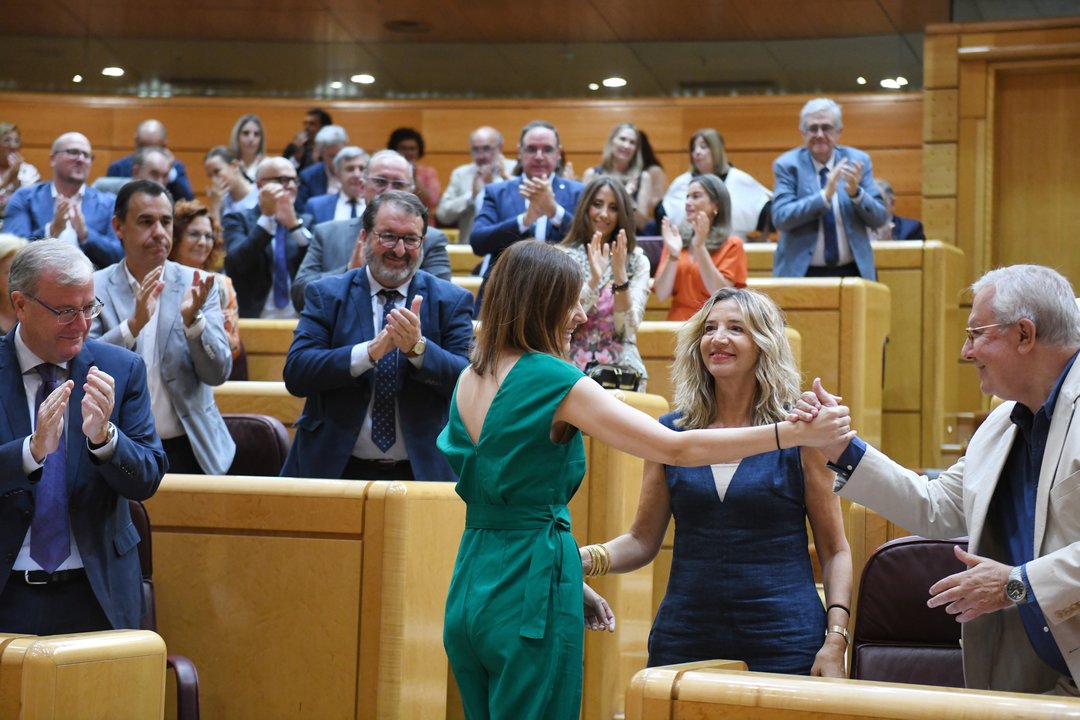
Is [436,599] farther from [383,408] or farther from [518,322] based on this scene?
[518,322]

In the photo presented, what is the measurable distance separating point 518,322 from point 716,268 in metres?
2.74

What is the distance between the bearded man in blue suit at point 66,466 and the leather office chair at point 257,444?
1024 mm

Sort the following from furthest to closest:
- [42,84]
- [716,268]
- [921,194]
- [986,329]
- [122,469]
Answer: [42,84]
[921,194]
[716,268]
[122,469]
[986,329]

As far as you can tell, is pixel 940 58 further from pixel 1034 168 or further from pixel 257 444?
pixel 257 444

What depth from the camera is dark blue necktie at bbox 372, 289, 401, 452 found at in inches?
126

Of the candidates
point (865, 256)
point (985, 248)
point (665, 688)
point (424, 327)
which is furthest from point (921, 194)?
point (665, 688)

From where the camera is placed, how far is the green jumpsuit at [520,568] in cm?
211

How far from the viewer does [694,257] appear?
4.84 meters

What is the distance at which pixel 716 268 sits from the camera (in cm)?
484

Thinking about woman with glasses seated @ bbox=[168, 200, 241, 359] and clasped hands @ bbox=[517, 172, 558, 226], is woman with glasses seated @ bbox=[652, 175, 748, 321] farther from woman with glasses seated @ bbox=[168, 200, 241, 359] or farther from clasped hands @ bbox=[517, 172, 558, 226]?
woman with glasses seated @ bbox=[168, 200, 241, 359]

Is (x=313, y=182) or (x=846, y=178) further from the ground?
(x=313, y=182)

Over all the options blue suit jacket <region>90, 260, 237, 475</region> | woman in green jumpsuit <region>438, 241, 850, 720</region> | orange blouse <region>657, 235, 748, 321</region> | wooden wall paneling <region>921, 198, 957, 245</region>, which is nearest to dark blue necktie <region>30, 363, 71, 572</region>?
woman in green jumpsuit <region>438, 241, 850, 720</region>

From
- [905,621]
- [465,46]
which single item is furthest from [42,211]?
[465,46]

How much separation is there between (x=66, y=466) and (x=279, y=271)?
2.75 meters
